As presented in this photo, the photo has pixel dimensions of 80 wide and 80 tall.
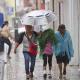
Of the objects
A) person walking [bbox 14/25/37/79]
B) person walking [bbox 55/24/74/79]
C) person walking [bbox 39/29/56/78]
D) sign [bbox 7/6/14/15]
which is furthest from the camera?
sign [bbox 7/6/14/15]

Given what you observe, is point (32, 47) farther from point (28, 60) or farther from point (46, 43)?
point (46, 43)

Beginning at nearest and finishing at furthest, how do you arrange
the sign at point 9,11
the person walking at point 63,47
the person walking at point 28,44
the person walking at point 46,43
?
1. the person walking at point 28,44
2. the person walking at point 63,47
3. the person walking at point 46,43
4. the sign at point 9,11

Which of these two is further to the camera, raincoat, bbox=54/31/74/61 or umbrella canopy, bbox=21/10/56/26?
umbrella canopy, bbox=21/10/56/26

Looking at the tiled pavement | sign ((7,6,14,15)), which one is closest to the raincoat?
the tiled pavement

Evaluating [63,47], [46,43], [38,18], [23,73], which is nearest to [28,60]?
[46,43]

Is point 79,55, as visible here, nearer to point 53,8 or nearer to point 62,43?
point 62,43

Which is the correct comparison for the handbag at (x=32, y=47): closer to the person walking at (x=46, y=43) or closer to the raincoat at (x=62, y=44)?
the person walking at (x=46, y=43)

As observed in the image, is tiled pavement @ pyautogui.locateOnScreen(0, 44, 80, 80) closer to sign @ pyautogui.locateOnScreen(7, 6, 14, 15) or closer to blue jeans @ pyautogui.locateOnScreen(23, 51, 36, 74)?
blue jeans @ pyautogui.locateOnScreen(23, 51, 36, 74)

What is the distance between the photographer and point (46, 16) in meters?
15.4

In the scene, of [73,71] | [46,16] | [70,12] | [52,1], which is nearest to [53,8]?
[52,1]

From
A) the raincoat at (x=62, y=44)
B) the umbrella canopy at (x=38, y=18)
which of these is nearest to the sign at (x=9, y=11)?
the umbrella canopy at (x=38, y=18)

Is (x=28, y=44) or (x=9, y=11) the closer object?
(x=28, y=44)

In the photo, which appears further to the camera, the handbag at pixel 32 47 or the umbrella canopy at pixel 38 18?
the umbrella canopy at pixel 38 18

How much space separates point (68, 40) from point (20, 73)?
3.33m
